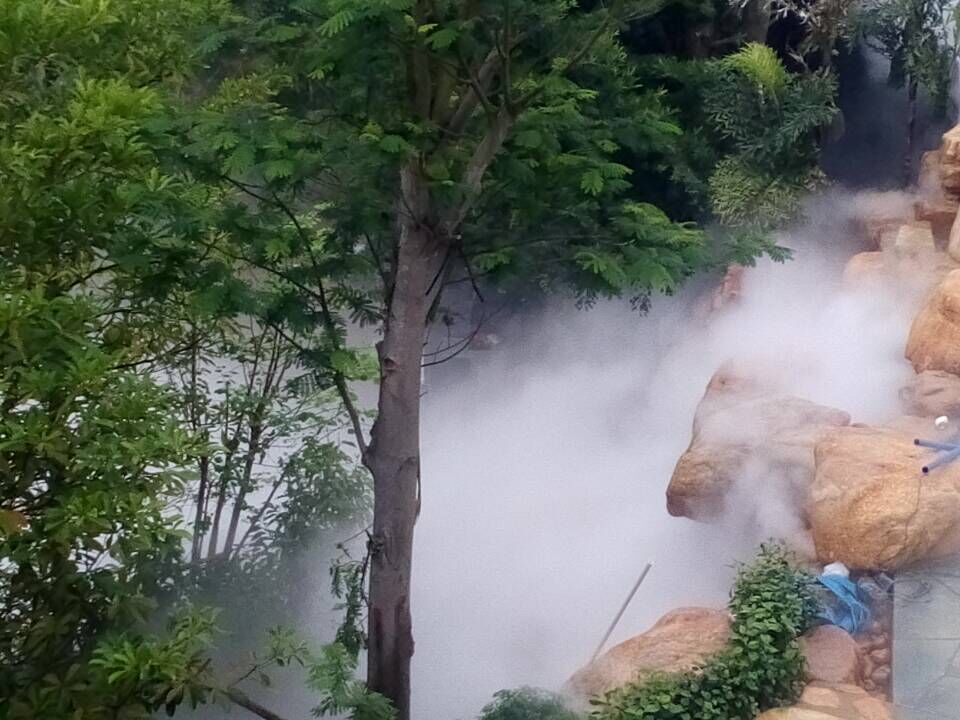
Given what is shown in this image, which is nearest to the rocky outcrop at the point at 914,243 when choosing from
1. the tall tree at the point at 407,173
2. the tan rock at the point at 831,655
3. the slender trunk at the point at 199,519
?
the tall tree at the point at 407,173

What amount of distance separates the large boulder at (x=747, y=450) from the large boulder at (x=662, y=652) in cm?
104

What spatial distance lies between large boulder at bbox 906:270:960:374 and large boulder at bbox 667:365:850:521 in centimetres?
86

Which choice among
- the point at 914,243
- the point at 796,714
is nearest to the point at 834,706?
the point at 796,714

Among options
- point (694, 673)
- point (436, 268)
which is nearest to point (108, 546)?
point (436, 268)

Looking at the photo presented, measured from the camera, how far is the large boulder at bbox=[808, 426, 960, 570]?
4.73 m

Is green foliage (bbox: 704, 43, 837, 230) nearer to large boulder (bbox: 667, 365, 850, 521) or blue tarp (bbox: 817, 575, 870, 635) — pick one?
large boulder (bbox: 667, 365, 850, 521)

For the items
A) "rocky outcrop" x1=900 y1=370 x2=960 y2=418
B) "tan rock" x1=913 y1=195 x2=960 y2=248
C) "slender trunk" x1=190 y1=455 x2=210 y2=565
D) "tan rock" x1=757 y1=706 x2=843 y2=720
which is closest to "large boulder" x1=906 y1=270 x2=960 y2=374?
"rocky outcrop" x1=900 y1=370 x2=960 y2=418

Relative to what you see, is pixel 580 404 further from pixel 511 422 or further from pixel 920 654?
pixel 920 654

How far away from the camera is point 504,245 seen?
4234mm

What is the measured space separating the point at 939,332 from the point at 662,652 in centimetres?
322

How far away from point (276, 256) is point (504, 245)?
39.2 inches

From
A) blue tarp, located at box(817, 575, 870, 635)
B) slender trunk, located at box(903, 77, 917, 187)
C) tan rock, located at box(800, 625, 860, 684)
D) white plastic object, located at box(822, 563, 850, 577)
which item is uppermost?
slender trunk, located at box(903, 77, 917, 187)

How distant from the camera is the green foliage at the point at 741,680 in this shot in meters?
4.02

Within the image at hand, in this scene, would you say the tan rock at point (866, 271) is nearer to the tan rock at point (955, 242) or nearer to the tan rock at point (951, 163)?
the tan rock at point (955, 242)
